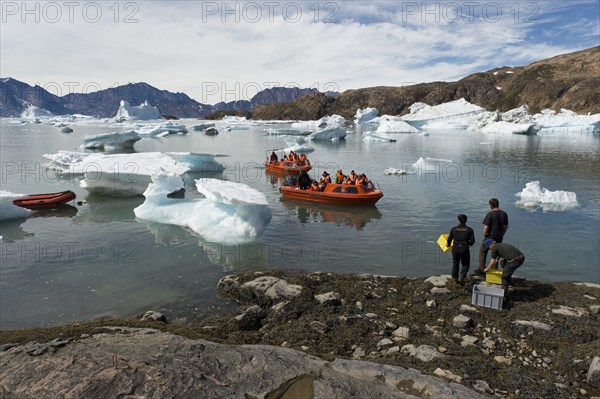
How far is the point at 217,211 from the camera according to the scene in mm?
16797

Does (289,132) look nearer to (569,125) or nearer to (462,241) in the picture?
(569,125)

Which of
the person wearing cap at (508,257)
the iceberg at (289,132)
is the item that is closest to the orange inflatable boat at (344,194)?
the person wearing cap at (508,257)

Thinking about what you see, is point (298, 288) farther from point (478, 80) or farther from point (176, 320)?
point (478, 80)

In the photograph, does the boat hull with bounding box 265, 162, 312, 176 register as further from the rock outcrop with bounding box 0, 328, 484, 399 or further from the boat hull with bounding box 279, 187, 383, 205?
the rock outcrop with bounding box 0, 328, 484, 399

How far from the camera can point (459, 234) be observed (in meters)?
9.45

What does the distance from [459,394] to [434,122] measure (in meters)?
109

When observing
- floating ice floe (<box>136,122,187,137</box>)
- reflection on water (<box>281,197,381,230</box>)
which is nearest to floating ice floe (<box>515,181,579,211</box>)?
reflection on water (<box>281,197,381,230</box>)

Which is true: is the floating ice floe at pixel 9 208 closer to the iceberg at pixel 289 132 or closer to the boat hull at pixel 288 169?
the boat hull at pixel 288 169

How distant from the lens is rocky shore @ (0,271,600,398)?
16.4ft

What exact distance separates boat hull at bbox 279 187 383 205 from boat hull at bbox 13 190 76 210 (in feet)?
40.3

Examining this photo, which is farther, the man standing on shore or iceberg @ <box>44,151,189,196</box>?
iceberg @ <box>44,151,189,196</box>

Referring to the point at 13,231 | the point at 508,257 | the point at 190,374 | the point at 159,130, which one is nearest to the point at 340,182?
the point at 508,257

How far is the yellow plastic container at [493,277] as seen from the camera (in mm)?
9312

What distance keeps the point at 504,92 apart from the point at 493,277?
164 metres
